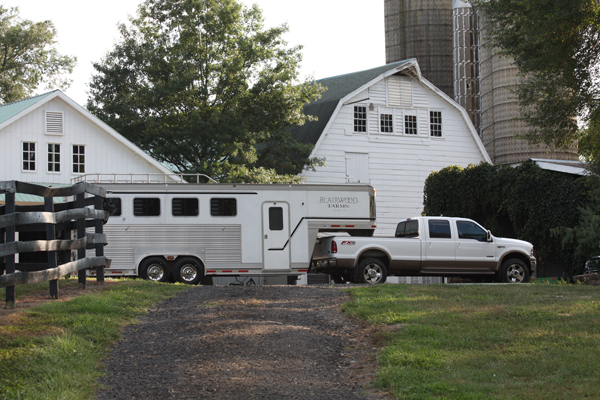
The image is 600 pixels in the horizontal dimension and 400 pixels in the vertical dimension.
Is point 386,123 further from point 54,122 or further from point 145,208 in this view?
point 145,208

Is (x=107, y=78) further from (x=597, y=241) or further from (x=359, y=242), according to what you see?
(x=597, y=241)

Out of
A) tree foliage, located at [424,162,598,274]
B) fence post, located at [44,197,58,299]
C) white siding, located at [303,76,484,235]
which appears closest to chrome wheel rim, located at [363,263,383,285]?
tree foliage, located at [424,162,598,274]

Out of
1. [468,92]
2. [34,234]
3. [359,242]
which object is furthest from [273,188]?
[468,92]

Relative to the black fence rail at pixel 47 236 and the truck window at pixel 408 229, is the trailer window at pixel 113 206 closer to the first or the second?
the black fence rail at pixel 47 236

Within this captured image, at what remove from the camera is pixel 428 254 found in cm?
1842

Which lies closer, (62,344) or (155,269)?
(62,344)

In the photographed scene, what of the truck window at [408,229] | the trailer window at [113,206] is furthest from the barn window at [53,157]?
the truck window at [408,229]

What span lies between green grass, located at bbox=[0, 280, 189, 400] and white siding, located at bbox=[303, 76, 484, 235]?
20.9 meters

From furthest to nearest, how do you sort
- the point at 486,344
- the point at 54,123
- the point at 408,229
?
the point at 54,123
the point at 408,229
the point at 486,344

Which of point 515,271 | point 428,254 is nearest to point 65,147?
point 428,254

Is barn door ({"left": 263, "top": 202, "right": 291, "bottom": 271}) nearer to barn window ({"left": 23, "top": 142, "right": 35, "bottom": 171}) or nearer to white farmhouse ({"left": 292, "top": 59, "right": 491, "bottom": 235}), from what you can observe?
barn window ({"left": 23, "top": 142, "right": 35, "bottom": 171})

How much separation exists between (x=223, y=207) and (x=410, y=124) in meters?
16.4

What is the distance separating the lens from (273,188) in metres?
19.7

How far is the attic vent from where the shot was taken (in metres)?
26.1
